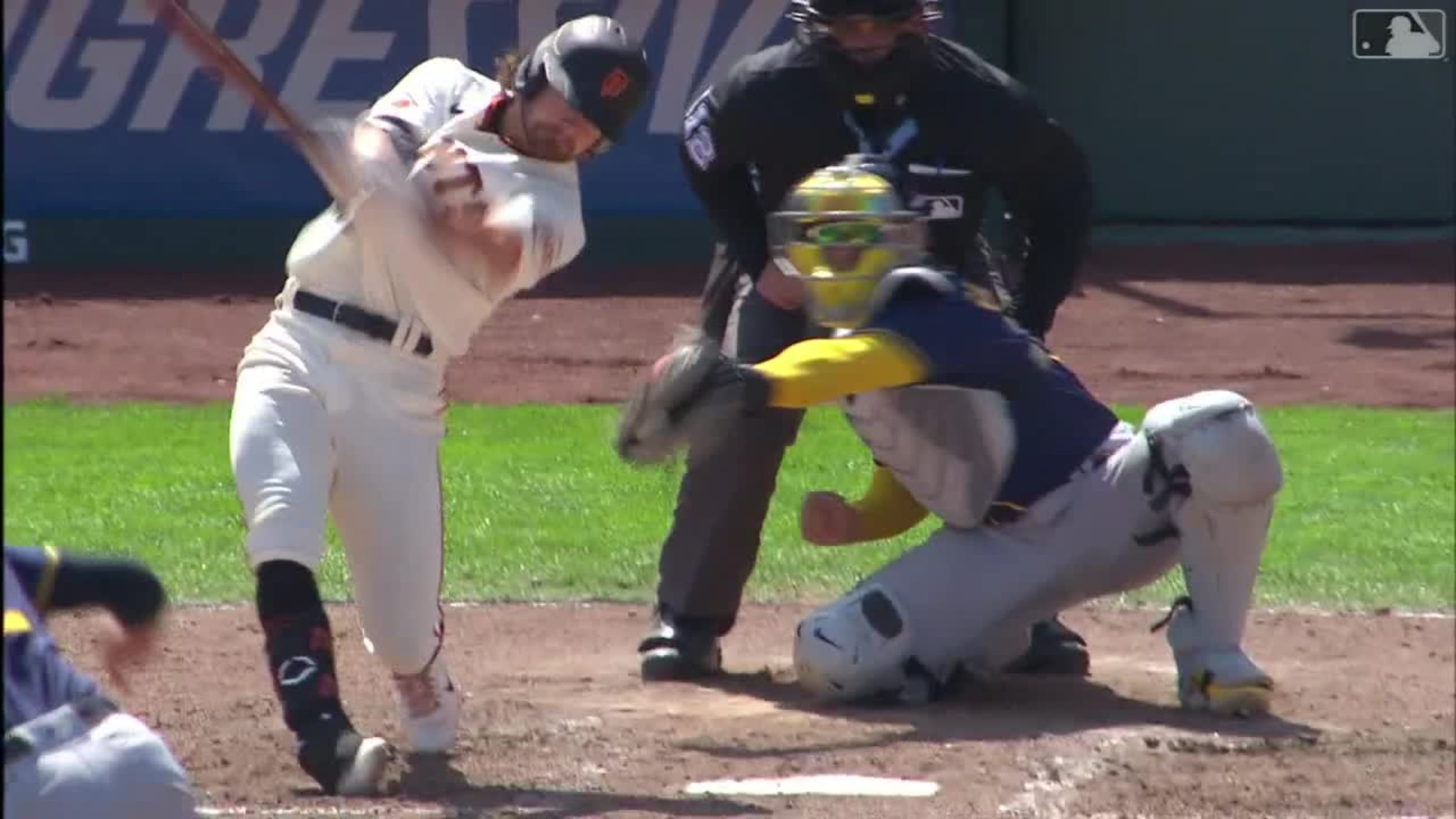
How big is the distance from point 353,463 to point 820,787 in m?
1.11

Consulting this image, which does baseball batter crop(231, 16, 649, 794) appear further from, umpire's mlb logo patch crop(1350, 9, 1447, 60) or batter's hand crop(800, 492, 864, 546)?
umpire's mlb logo patch crop(1350, 9, 1447, 60)

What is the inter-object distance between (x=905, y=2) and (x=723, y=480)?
1.27m

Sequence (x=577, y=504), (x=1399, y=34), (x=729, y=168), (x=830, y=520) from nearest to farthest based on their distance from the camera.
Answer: (x=830, y=520), (x=729, y=168), (x=577, y=504), (x=1399, y=34)

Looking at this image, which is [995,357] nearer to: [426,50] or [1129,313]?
[1129,313]

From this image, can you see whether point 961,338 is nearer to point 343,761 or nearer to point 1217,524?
point 1217,524

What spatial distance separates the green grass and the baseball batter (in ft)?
7.01

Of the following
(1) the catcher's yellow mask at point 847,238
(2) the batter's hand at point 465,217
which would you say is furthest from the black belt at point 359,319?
(1) the catcher's yellow mask at point 847,238

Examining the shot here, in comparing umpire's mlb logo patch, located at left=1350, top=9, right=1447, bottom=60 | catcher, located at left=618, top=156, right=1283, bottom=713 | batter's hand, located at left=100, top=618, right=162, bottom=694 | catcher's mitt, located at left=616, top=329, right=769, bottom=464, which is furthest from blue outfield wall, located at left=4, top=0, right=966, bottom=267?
batter's hand, located at left=100, top=618, right=162, bottom=694

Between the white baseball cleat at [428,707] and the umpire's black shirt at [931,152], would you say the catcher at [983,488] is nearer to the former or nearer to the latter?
the umpire's black shirt at [931,152]

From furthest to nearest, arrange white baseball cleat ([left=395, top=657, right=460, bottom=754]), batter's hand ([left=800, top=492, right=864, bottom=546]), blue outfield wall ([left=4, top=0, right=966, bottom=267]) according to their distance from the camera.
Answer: blue outfield wall ([left=4, top=0, right=966, bottom=267]) → batter's hand ([left=800, top=492, right=864, bottom=546]) → white baseball cleat ([left=395, top=657, right=460, bottom=754])

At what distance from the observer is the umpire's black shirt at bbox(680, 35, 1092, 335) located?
575 cm

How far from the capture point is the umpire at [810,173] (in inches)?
226

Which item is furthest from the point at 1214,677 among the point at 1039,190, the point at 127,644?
the point at 127,644

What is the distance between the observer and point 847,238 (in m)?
5.21
